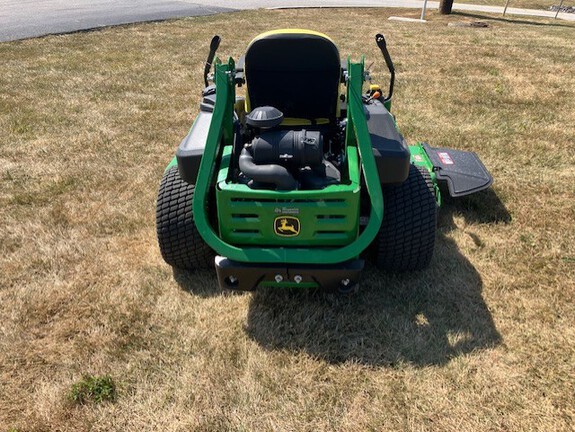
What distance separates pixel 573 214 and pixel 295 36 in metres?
2.67

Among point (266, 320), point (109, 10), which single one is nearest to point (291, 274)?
point (266, 320)

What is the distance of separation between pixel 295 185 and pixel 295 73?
0.83 m

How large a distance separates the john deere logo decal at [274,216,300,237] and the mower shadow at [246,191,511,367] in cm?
57

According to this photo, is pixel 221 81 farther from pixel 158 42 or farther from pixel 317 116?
pixel 158 42

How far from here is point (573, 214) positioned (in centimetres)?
383

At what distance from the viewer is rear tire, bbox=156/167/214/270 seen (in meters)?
2.92

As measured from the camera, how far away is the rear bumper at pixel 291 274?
8.29ft

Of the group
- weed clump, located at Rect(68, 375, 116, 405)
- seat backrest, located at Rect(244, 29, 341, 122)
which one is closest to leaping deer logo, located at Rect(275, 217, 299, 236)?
seat backrest, located at Rect(244, 29, 341, 122)

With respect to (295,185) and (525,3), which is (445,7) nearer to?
(525,3)

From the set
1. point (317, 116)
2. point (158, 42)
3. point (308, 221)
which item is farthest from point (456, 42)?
point (308, 221)

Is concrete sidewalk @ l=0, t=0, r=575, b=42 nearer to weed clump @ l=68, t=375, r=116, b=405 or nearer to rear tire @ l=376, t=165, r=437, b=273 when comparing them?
weed clump @ l=68, t=375, r=116, b=405

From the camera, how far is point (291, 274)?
100 inches

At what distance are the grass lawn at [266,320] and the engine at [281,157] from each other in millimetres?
785

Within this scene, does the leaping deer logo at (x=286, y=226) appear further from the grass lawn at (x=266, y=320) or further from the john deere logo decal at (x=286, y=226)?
the grass lawn at (x=266, y=320)
